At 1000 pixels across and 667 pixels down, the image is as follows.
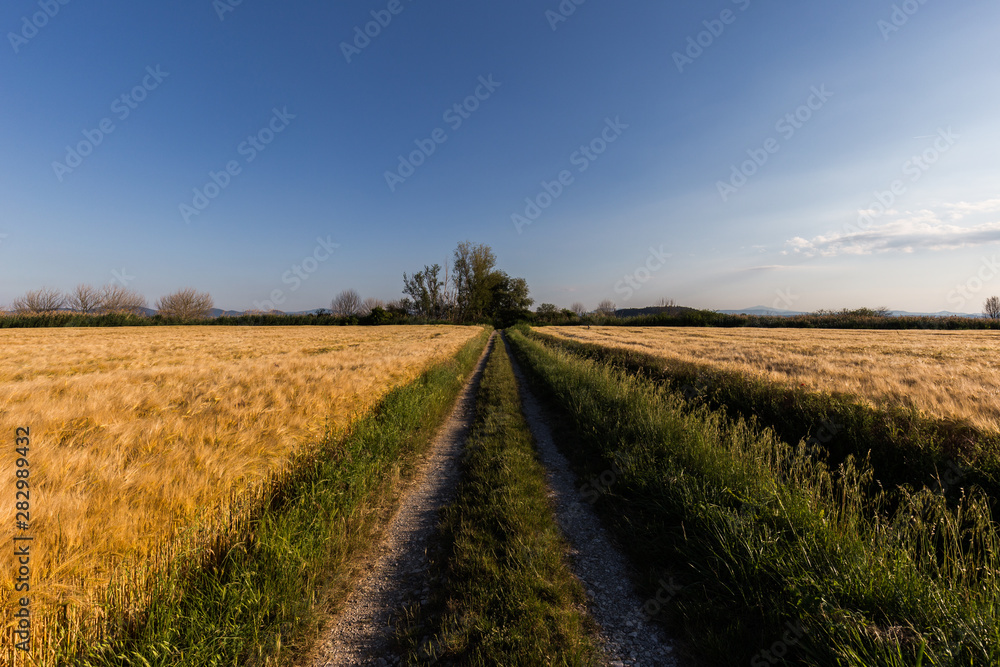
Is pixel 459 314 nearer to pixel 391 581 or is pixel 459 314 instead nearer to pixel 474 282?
pixel 474 282

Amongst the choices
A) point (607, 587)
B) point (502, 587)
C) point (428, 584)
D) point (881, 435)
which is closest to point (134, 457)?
point (428, 584)

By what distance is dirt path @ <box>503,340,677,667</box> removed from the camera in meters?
2.48

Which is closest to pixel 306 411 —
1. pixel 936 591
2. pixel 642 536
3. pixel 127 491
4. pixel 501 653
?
pixel 127 491

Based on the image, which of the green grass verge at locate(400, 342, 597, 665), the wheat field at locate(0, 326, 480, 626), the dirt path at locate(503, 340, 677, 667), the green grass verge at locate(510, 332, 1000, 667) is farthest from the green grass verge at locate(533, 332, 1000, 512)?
the wheat field at locate(0, 326, 480, 626)

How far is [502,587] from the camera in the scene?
2.89 meters

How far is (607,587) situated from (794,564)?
1.51 meters

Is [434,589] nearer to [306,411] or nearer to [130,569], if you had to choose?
[130,569]

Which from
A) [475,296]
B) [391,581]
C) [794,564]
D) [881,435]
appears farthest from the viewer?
[475,296]

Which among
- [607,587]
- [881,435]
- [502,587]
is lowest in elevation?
[607,587]

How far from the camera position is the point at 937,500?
3068 mm

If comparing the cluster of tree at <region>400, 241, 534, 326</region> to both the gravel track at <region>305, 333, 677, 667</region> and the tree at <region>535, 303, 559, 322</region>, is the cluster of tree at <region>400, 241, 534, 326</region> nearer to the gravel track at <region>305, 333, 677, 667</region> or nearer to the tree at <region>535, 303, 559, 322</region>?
the tree at <region>535, 303, 559, 322</region>

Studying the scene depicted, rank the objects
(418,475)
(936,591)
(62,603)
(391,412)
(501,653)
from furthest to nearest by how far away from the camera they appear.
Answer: (391,412)
(418,475)
(501,653)
(936,591)
(62,603)

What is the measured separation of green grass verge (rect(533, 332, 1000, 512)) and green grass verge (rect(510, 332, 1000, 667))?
42cm

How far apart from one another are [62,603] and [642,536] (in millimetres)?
4467
